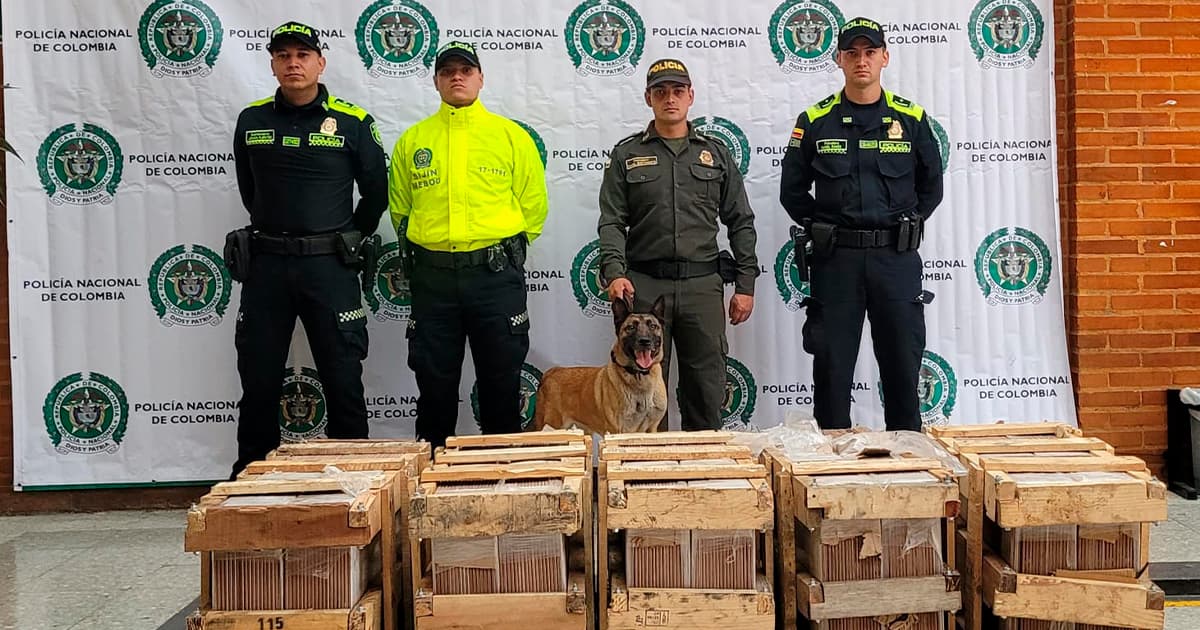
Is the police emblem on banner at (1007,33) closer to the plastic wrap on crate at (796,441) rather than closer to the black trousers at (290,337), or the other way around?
the plastic wrap on crate at (796,441)

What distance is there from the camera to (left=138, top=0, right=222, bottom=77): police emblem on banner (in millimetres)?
4621

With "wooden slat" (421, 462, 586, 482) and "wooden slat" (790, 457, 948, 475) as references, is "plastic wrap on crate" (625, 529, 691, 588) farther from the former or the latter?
"wooden slat" (790, 457, 948, 475)

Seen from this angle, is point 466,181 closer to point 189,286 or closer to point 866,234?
point 189,286

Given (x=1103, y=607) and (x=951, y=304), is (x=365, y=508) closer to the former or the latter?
(x=1103, y=607)

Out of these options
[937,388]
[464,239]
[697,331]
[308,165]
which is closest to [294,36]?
[308,165]

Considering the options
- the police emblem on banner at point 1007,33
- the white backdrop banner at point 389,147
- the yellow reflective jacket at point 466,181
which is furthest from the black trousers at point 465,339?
the police emblem on banner at point 1007,33

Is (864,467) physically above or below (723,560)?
above

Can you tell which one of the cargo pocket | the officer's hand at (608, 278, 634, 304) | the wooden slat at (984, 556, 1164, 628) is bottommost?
the wooden slat at (984, 556, 1164, 628)

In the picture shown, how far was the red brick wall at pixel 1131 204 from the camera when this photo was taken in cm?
471

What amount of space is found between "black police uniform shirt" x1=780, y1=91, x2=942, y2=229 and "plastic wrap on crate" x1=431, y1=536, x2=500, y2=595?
8.51 feet

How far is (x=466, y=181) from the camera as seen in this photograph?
4207mm

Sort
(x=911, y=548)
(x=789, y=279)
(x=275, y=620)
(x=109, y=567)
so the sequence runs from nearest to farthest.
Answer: (x=275, y=620) → (x=911, y=548) → (x=109, y=567) → (x=789, y=279)

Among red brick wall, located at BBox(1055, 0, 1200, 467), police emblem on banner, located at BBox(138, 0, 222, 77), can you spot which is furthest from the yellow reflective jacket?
red brick wall, located at BBox(1055, 0, 1200, 467)

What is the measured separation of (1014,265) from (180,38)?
4423mm
